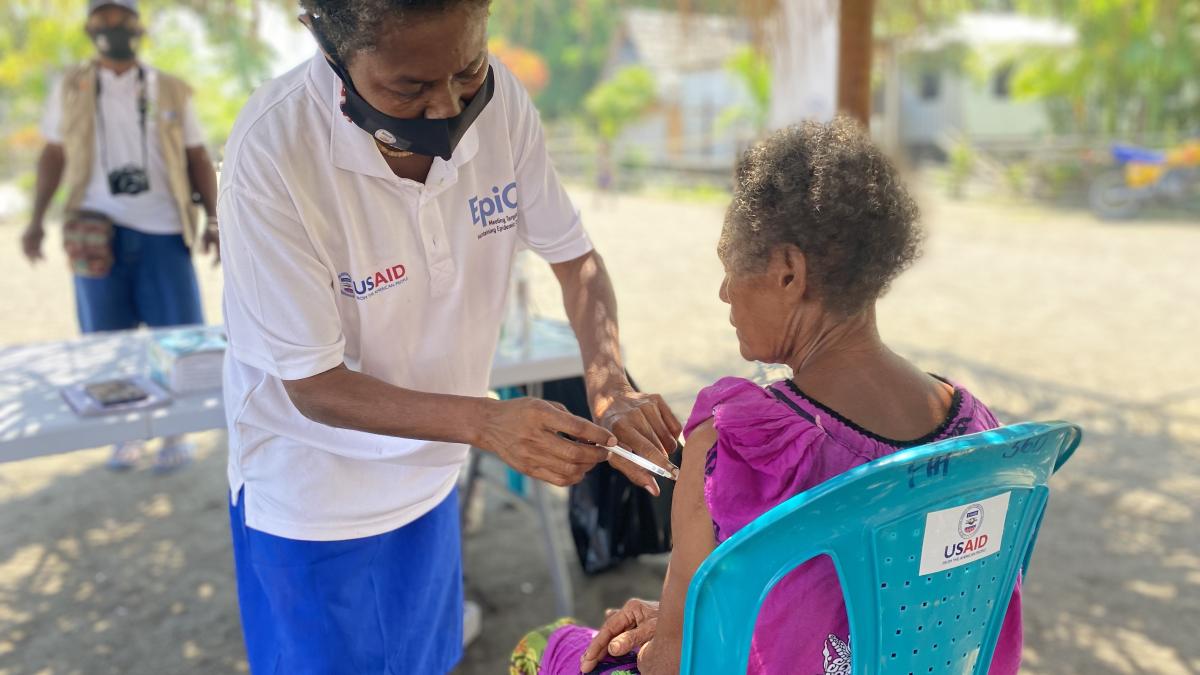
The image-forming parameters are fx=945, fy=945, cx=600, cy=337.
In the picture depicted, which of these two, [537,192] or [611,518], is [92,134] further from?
[537,192]

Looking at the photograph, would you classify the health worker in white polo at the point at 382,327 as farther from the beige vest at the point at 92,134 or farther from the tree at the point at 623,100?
the tree at the point at 623,100

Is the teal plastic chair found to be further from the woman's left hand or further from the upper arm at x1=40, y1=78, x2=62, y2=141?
the upper arm at x1=40, y1=78, x2=62, y2=141

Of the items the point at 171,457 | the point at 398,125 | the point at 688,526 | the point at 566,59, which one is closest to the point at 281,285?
the point at 398,125

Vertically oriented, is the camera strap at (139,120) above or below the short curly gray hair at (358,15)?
below

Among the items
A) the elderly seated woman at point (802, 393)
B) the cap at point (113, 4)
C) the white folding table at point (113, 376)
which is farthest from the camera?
the cap at point (113, 4)

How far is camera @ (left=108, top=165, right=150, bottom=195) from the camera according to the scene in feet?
12.9

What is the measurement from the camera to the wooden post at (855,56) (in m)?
4.03

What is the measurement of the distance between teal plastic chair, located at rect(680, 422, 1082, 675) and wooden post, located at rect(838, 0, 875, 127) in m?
2.96

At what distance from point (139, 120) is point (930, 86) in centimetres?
2655

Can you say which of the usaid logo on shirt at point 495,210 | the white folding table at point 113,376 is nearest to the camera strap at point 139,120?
the white folding table at point 113,376

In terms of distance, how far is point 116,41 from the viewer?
3879mm

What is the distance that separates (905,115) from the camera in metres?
27.7

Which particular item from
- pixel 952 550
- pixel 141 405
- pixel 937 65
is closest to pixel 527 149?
pixel 952 550

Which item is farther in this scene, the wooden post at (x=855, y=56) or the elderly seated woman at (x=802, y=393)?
the wooden post at (x=855, y=56)
